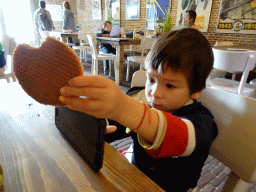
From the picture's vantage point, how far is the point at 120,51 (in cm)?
302

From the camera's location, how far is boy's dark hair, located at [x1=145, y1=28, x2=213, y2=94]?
0.44m

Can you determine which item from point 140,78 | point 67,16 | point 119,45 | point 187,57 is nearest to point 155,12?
point 67,16

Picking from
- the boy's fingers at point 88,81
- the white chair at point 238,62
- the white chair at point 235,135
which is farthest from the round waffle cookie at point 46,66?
the white chair at point 238,62

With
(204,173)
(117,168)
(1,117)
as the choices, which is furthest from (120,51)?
(117,168)

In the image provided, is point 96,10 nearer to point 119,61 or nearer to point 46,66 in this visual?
point 119,61

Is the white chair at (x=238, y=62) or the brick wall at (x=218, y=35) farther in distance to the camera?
the brick wall at (x=218, y=35)

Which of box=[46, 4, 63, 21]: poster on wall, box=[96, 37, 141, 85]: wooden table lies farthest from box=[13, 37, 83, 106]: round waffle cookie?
box=[46, 4, 63, 21]: poster on wall

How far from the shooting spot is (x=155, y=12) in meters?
5.57

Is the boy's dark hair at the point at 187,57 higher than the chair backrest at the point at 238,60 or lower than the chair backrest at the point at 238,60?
higher

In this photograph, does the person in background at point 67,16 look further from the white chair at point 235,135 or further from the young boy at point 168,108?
the white chair at point 235,135

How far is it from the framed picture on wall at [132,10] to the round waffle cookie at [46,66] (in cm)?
657

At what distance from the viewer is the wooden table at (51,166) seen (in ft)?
1.14

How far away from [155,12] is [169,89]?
590 centimetres

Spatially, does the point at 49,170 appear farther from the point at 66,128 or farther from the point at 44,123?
the point at 44,123
